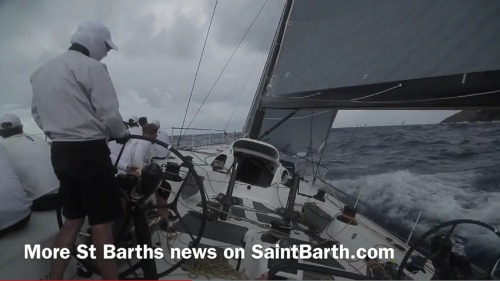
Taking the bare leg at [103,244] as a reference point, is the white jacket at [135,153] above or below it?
above

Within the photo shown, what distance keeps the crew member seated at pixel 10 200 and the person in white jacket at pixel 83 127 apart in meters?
0.29

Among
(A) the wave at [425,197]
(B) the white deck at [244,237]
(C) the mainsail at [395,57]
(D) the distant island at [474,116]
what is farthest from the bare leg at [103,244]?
(A) the wave at [425,197]

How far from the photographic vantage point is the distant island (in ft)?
5.12

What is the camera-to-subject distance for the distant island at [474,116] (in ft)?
5.12

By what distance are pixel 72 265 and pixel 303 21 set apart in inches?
156

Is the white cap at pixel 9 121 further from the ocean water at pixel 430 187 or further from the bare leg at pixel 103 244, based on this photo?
the ocean water at pixel 430 187

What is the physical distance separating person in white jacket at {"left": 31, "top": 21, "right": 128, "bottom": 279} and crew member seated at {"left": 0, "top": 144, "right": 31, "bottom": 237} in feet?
0.96

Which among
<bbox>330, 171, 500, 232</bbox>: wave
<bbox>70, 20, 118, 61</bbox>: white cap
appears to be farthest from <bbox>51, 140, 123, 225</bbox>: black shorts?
<bbox>330, 171, 500, 232</bbox>: wave

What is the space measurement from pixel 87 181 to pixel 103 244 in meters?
0.32

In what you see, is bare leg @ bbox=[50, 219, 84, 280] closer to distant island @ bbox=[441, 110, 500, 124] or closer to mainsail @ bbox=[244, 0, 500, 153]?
mainsail @ bbox=[244, 0, 500, 153]

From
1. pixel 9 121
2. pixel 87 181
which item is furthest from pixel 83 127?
pixel 9 121

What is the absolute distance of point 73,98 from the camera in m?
1.24

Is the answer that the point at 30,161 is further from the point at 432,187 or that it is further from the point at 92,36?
the point at 432,187

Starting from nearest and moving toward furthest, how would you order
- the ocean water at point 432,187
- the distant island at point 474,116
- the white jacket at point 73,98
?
1. the white jacket at point 73,98
2. the distant island at point 474,116
3. the ocean water at point 432,187
